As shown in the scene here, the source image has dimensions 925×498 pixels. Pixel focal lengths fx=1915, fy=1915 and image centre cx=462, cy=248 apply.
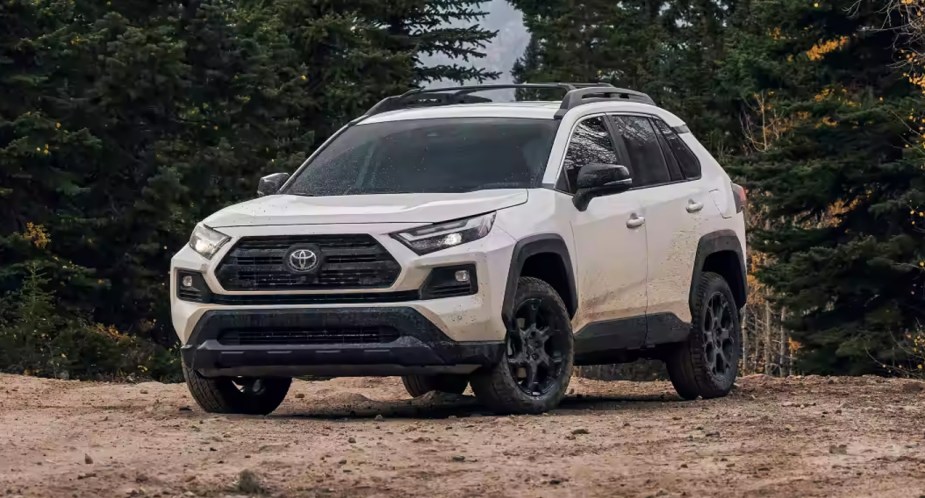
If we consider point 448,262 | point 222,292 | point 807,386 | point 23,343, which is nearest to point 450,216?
point 448,262

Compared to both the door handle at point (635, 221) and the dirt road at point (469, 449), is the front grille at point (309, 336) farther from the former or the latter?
the door handle at point (635, 221)

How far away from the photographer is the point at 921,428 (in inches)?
382

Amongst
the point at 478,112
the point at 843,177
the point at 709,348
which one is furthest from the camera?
the point at 843,177

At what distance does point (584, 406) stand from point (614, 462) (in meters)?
3.97

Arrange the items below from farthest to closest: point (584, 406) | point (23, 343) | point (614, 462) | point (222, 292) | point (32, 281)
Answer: point (32, 281) < point (23, 343) < point (584, 406) < point (222, 292) < point (614, 462)

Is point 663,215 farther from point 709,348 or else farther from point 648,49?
point 648,49

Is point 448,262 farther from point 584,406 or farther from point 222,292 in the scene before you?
point 584,406

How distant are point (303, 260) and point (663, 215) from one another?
114 inches

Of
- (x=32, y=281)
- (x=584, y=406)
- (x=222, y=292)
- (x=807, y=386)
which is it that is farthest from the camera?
(x=32, y=281)

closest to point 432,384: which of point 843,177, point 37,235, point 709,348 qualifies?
point 709,348

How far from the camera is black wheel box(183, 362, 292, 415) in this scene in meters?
11.1

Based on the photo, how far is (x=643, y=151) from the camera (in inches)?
493

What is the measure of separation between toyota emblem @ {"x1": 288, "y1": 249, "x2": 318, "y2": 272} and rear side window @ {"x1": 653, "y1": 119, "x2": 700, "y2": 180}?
3.51 m

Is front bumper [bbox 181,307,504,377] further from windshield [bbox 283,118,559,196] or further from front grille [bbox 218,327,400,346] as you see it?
windshield [bbox 283,118,559,196]
